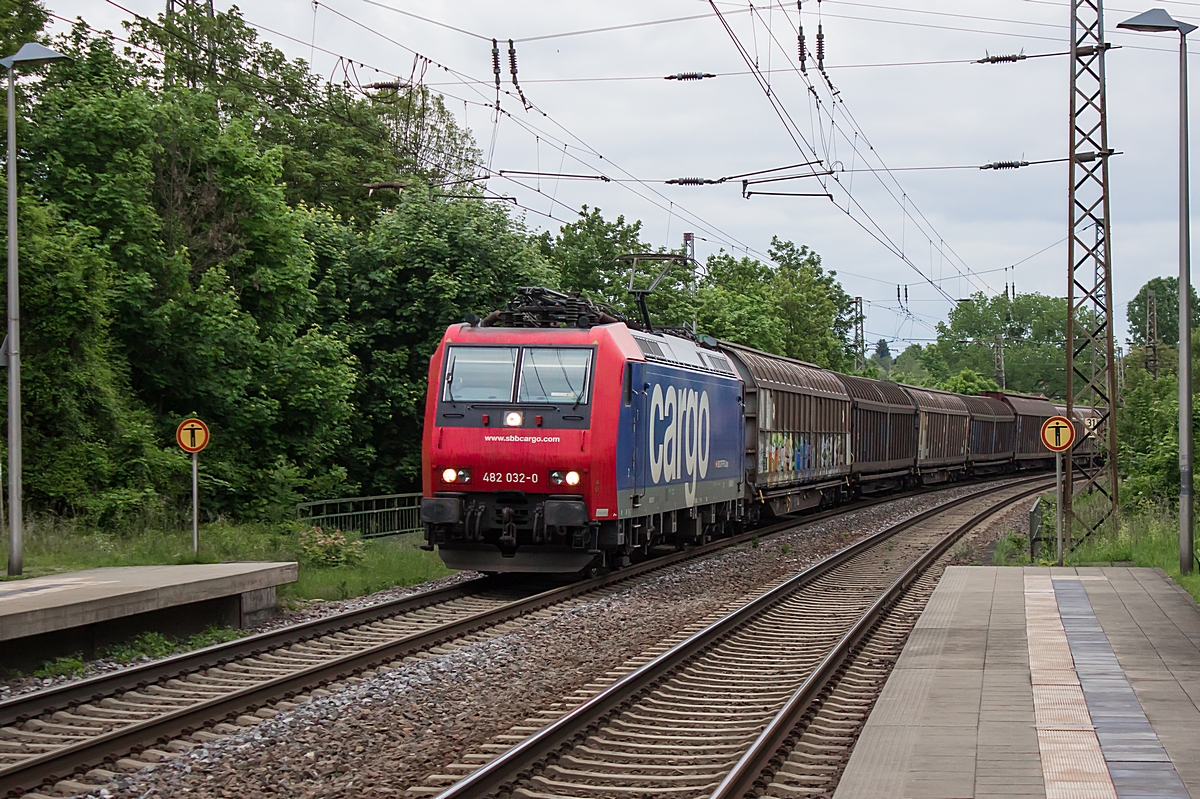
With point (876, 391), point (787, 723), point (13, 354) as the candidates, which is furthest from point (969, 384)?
point (787, 723)

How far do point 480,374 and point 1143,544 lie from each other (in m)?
11.1

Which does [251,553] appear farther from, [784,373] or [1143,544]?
[784,373]

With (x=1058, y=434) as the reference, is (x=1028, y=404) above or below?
above

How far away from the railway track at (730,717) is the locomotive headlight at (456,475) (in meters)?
3.82

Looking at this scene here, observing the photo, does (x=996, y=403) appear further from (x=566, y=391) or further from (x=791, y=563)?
(x=566, y=391)

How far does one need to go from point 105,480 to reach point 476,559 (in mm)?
6679

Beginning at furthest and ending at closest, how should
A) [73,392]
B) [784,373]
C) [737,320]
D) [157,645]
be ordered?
[737,320] → [784,373] → [73,392] → [157,645]

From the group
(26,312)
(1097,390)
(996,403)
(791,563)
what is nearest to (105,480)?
(26,312)

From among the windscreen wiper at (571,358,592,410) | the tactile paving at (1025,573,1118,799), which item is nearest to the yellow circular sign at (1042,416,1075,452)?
the tactile paving at (1025,573,1118,799)

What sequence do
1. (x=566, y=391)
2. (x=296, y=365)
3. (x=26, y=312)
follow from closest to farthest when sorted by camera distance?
1. (x=566, y=391)
2. (x=26, y=312)
3. (x=296, y=365)

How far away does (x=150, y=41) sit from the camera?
38.5 meters

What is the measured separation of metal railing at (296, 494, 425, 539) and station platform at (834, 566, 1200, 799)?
1092 cm

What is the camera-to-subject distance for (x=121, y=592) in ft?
36.9

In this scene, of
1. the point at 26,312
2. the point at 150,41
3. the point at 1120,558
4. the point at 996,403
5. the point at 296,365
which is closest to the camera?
the point at 26,312
